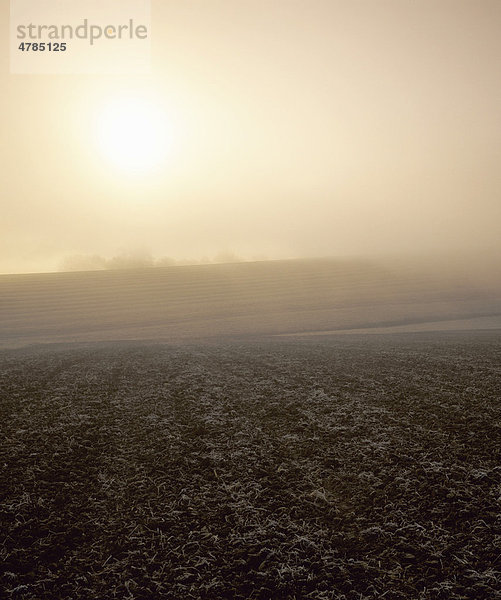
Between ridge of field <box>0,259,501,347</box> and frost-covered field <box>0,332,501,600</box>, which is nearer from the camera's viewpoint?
frost-covered field <box>0,332,501,600</box>

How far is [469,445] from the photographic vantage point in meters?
8.58

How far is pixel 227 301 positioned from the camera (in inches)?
2719

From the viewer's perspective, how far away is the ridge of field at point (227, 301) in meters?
51.8

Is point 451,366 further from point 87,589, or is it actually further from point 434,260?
point 434,260

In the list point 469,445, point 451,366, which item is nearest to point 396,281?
point 451,366

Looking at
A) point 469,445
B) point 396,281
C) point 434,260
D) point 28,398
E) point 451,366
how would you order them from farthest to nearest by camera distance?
point 434,260, point 396,281, point 451,366, point 28,398, point 469,445

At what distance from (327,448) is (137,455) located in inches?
181

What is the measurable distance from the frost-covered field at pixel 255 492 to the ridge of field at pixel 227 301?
35.5 metres

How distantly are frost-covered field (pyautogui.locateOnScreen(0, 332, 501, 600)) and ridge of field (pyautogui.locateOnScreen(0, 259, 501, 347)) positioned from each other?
116ft

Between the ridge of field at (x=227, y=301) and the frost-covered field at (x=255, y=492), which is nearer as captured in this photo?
the frost-covered field at (x=255, y=492)

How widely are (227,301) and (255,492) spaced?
62.2 m

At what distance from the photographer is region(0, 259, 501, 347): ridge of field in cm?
5181

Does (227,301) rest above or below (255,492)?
above

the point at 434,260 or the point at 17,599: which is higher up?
the point at 434,260
